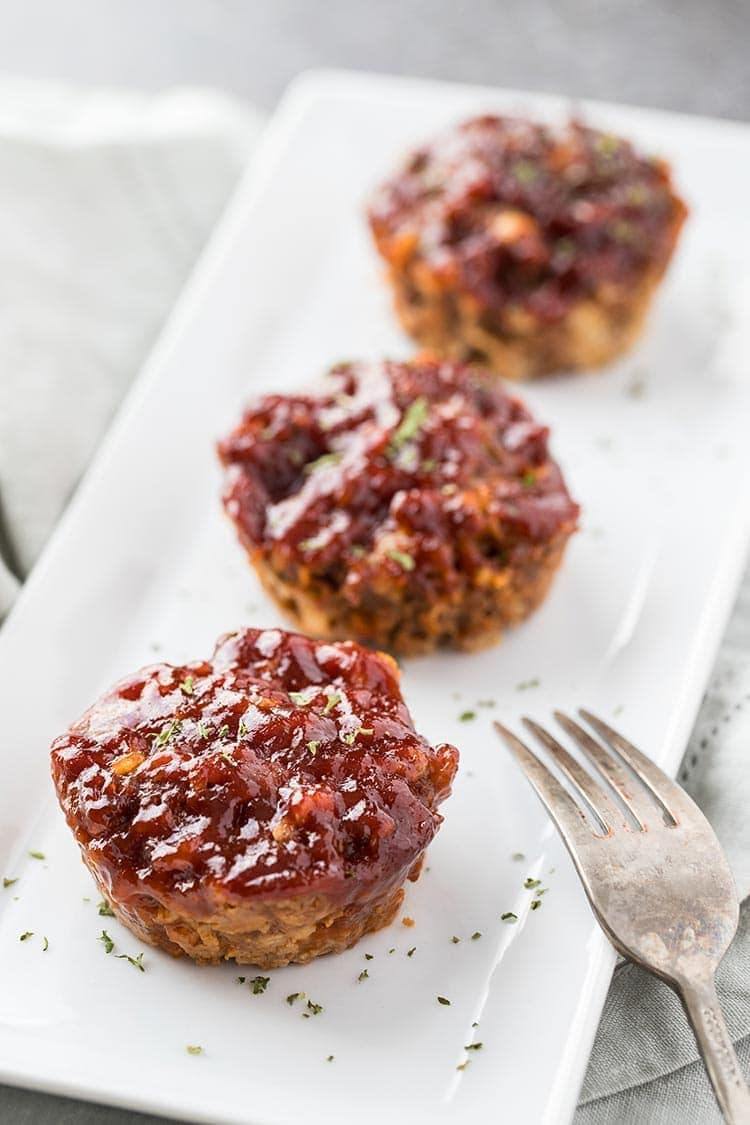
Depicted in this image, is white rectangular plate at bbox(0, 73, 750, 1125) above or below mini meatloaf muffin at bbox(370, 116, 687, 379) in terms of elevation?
below

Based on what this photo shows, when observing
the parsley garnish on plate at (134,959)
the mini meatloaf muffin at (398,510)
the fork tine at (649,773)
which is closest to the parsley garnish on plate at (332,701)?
the mini meatloaf muffin at (398,510)

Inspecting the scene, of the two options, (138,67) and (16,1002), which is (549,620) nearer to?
(16,1002)

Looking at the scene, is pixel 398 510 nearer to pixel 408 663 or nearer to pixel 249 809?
pixel 408 663

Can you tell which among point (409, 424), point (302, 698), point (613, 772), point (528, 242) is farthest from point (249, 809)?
point (528, 242)

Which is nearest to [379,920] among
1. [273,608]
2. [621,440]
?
[273,608]

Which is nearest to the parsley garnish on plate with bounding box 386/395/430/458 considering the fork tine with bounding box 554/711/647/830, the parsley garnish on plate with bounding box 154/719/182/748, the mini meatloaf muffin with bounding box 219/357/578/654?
the mini meatloaf muffin with bounding box 219/357/578/654

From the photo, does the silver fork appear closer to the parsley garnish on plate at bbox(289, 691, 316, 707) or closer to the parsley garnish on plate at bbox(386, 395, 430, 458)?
the parsley garnish on plate at bbox(289, 691, 316, 707)
